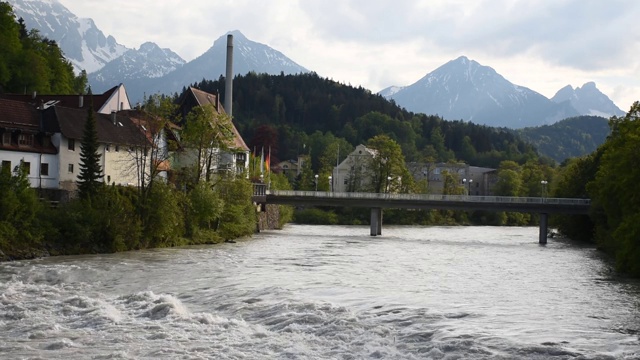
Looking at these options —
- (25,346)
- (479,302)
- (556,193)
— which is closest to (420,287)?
(479,302)

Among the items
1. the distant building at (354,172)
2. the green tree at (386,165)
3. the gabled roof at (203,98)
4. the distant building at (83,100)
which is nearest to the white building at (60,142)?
the distant building at (83,100)

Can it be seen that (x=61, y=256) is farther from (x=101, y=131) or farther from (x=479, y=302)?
(x=479, y=302)

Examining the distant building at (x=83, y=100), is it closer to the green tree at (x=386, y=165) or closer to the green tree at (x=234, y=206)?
the green tree at (x=234, y=206)

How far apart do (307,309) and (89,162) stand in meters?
34.2

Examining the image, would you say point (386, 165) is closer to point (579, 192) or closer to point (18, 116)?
point (579, 192)

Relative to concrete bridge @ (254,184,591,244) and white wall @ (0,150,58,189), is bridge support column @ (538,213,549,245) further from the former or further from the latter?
white wall @ (0,150,58,189)

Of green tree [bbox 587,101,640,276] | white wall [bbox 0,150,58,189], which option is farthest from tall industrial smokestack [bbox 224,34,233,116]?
green tree [bbox 587,101,640,276]

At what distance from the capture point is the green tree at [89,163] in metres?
58.3

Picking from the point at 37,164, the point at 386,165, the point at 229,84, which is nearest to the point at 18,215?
the point at 37,164

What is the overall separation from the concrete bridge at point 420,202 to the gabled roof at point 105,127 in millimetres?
23579

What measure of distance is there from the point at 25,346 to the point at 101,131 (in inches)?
1853

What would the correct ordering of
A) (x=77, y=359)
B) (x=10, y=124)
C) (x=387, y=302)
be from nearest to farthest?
(x=77, y=359)
(x=387, y=302)
(x=10, y=124)

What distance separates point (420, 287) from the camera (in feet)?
131

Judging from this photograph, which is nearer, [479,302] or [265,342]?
[265,342]
